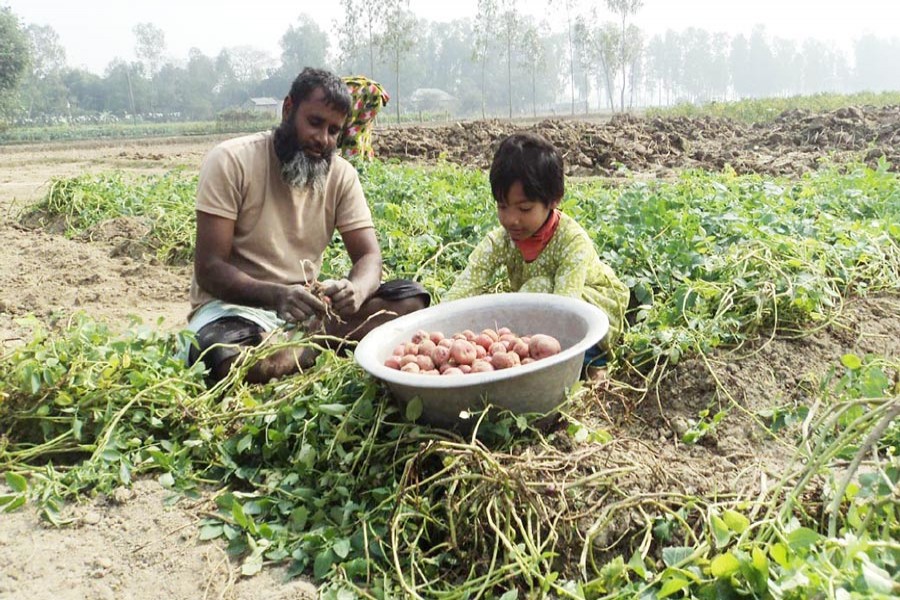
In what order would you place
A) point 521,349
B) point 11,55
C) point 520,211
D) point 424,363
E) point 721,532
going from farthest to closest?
point 11,55
point 520,211
point 521,349
point 424,363
point 721,532

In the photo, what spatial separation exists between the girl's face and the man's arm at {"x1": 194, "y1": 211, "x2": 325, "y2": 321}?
904 mm

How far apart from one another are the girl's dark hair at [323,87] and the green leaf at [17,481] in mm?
1769

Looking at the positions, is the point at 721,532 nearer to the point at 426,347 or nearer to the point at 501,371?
the point at 501,371

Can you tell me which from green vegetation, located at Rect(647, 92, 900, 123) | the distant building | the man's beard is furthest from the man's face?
the distant building

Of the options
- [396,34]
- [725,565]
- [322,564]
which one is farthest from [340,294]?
[396,34]

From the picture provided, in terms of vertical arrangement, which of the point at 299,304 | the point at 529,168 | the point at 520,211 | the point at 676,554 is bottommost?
the point at 676,554

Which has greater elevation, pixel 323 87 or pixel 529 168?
pixel 323 87

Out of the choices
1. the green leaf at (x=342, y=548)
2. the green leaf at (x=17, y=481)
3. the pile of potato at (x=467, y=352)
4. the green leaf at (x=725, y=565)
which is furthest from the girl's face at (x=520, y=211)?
the green leaf at (x=17, y=481)

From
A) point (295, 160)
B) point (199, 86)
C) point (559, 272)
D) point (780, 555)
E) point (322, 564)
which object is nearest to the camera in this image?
point (780, 555)

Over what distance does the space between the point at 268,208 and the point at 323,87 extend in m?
0.57

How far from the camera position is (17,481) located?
2.21 meters

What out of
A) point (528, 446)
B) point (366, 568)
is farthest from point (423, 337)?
point (366, 568)

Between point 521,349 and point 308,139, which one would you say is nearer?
point 521,349

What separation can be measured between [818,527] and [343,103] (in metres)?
2.32
